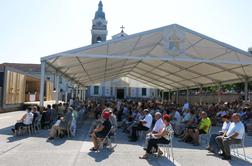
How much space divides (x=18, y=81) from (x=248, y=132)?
21.0m

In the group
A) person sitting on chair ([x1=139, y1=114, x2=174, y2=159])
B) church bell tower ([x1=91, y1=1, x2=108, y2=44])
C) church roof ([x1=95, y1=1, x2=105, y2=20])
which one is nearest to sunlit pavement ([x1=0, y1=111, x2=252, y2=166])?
person sitting on chair ([x1=139, y1=114, x2=174, y2=159])

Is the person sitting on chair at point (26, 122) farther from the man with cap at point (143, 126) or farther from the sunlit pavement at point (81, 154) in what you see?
the man with cap at point (143, 126)

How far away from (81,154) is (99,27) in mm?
64933

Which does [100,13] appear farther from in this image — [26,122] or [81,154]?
[81,154]

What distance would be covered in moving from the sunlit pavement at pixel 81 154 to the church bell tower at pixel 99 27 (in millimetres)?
57783

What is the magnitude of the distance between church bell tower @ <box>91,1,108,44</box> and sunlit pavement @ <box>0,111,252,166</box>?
57783 mm

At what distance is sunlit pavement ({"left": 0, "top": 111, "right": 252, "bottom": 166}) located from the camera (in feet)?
27.7

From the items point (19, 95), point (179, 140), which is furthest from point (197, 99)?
point (179, 140)

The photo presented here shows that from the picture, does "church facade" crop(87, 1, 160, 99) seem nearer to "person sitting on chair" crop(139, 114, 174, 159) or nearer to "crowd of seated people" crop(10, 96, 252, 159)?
"crowd of seated people" crop(10, 96, 252, 159)

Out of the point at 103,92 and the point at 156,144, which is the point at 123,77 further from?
the point at 103,92

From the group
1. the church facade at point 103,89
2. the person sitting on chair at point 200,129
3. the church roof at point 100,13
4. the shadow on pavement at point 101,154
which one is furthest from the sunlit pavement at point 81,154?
the church roof at point 100,13

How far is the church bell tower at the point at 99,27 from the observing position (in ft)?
232

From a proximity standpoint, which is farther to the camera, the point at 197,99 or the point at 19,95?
the point at 197,99

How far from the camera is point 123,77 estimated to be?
127ft
